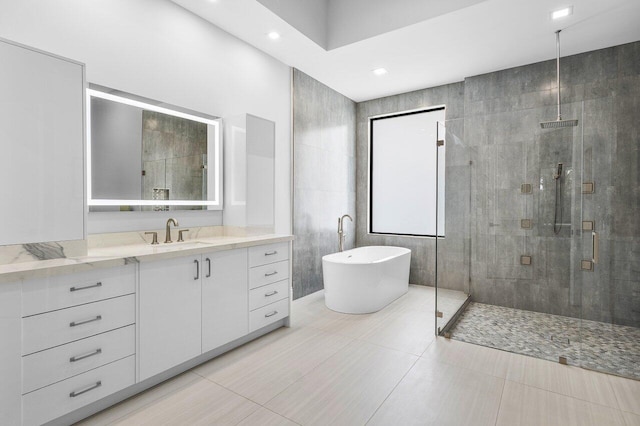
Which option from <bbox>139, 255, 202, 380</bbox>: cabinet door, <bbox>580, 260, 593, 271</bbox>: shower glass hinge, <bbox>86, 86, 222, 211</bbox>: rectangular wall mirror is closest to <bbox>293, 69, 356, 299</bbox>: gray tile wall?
<bbox>86, 86, 222, 211</bbox>: rectangular wall mirror

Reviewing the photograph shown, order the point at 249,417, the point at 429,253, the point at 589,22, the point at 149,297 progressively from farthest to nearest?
the point at 429,253 < the point at 589,22 < the point at 149,297 < the point at 249,417

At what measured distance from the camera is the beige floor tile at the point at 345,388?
1807 millimetres

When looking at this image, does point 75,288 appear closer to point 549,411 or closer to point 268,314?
point 268,314

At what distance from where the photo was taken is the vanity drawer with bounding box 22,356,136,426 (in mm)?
1499

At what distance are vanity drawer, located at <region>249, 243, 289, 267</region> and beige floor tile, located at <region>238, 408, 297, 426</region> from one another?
1.11m

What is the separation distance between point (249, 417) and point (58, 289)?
117cm

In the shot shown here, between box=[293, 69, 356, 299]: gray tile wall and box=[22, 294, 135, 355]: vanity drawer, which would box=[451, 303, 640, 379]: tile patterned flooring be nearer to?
box=[293, 69, 356, 299]: gray tile wall

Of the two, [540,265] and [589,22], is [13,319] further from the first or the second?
[589,22]

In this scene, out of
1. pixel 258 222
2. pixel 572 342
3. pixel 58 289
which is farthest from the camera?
pixel 258 222

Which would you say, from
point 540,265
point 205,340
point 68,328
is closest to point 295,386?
point 205,340

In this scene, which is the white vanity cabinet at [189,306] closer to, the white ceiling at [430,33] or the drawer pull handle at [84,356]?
the drawer pull handle at [84,356]

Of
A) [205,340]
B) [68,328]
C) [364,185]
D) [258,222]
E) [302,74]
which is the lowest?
[205,340]

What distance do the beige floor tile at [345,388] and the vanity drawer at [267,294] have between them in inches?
28.5

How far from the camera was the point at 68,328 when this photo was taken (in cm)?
162
